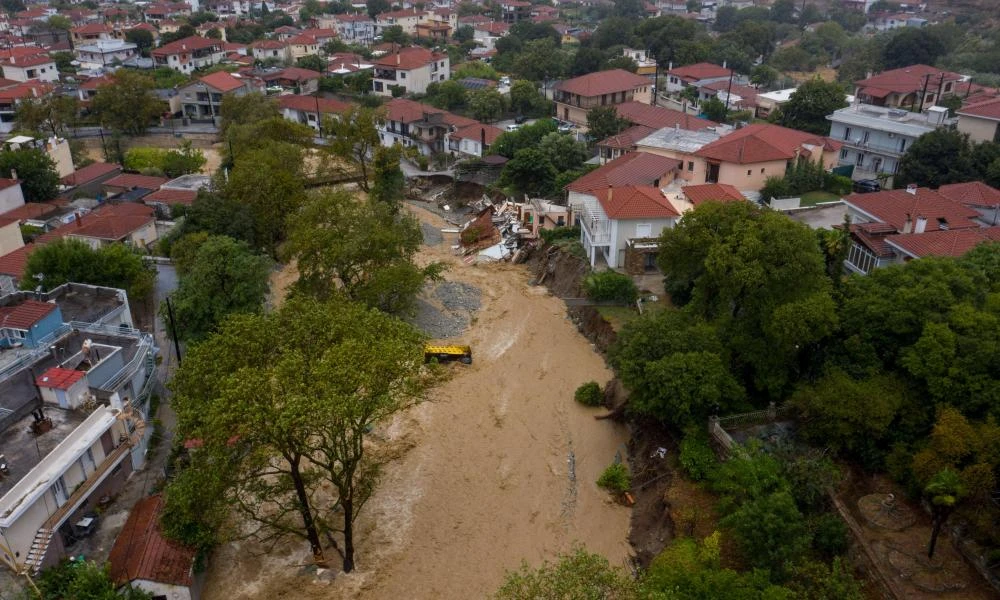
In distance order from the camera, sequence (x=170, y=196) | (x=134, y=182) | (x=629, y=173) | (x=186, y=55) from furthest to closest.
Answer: (x=186, y=55) → (x=134, y=182) → (x=170, y=196) → (x=629, y=173)

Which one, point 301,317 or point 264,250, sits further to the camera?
point 264,250

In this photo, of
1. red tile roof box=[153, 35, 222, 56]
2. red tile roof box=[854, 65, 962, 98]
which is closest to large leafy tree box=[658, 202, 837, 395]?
red tile roof box=[854, 65, 962, 98]

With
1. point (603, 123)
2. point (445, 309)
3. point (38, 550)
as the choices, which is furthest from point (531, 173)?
point (38, 550)

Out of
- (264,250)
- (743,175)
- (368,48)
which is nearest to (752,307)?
(743,175)

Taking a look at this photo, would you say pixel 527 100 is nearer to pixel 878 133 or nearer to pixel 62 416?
pixel 878 133

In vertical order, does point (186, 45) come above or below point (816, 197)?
above

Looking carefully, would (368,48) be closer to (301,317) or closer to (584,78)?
(584,78)
